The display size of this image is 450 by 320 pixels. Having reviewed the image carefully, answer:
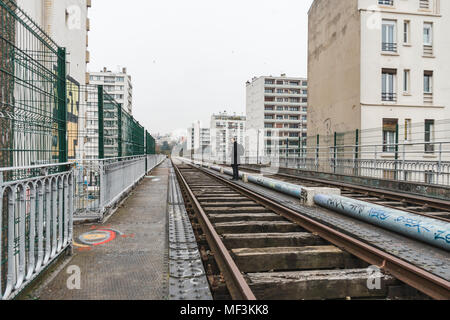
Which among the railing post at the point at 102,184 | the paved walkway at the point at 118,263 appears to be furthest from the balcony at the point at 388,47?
the railing post at the point at 102,184

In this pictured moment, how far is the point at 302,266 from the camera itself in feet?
13.0

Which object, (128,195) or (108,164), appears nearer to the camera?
(108,164)

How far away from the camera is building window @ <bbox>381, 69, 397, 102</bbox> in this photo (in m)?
22.5

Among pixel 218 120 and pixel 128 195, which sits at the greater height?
pixel 218 120

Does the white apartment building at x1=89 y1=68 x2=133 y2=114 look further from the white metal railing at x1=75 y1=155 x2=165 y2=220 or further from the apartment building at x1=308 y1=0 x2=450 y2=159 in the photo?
the white metal railing at x1=75 y1=155 x2=165 y2=220

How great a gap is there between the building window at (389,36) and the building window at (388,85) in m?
1.49

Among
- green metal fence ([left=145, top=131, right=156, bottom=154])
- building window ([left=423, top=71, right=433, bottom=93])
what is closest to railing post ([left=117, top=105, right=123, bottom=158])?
green metal fence ([left=145, top=131, right=156, bottom=154])

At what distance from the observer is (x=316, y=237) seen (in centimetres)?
493

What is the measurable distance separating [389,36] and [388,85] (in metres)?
3.29

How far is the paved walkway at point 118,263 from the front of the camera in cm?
312

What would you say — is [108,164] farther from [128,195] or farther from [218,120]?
[218,120]

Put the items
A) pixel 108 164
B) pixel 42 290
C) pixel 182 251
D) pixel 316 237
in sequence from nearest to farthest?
pixel 42 290 → pixel 182 251 → pixel 316 237 → pixel 108 164
